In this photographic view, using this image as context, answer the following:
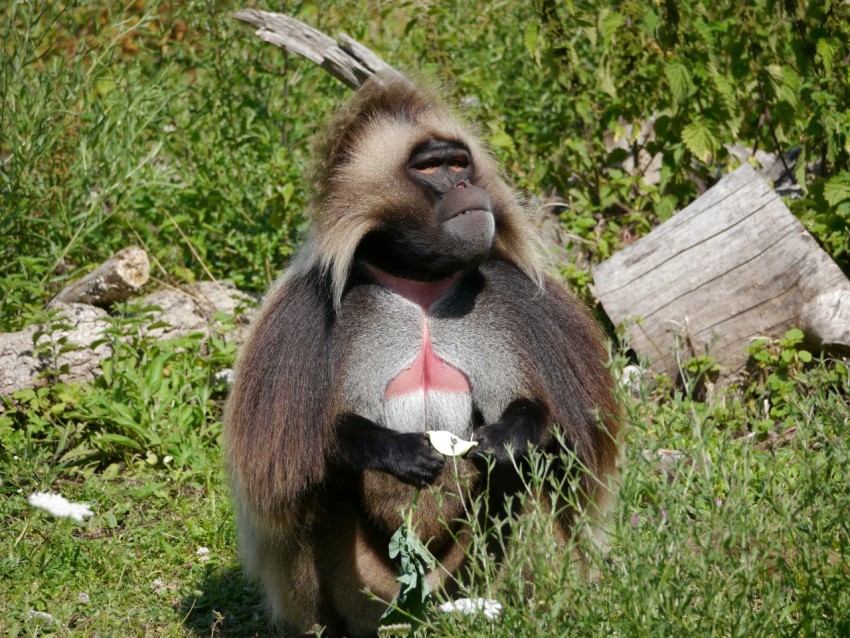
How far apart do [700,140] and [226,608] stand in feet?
12.7

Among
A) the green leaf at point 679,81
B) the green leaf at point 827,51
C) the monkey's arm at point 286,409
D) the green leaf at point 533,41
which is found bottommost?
the monkey's arm at point 286,409

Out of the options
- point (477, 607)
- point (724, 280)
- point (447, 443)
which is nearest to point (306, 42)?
point (724, 280)

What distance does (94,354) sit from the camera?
641 cm

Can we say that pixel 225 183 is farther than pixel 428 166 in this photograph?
Yes

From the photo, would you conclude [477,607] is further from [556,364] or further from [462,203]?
[462,203]

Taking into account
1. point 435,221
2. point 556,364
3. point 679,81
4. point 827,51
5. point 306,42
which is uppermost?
point 827,51

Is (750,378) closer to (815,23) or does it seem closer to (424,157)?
(815,23)

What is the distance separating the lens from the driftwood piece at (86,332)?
6215mm

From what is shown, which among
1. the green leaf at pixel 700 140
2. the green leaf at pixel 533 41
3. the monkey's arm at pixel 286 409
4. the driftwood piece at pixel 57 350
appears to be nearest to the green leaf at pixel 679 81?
the green leaf at pixel 700 140

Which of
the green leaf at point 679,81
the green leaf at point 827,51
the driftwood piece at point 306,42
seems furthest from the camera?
the driftwood piece at point 306,42

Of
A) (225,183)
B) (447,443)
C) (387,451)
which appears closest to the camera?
(447,443)

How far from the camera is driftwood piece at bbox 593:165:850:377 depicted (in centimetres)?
613

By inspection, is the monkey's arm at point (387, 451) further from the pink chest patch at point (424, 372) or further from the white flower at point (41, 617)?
the white flower at point (41, 617)

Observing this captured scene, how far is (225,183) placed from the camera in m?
7.60
